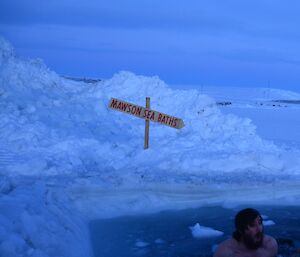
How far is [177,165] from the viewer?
9.70m

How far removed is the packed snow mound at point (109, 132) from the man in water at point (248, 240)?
553 cm

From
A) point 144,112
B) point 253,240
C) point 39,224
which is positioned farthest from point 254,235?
point 144,112

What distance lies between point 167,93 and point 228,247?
37.1 feet

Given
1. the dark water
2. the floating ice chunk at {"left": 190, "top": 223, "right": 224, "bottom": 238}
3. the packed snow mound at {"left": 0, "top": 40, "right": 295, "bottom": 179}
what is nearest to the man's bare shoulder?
the dark water

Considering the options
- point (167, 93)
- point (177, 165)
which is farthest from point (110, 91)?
point (177, 165)

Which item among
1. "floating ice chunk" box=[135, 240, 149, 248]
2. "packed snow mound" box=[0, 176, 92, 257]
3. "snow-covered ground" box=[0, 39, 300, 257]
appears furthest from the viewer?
"floating ice chunk" box=[135, 240, 149, 248]

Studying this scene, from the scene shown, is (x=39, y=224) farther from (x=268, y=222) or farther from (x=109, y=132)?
(x=109, y=132)

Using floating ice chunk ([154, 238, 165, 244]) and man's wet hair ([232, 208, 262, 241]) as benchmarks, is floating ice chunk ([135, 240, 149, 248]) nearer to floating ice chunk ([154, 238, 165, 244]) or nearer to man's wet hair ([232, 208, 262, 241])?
floating ice chunk ([154, 238, 165, 244])

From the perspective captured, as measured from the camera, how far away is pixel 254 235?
145 inches

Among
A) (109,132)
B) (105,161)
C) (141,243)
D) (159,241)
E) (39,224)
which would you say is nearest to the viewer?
(39,224)

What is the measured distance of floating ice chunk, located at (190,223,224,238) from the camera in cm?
668

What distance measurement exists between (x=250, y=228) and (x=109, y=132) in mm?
8650

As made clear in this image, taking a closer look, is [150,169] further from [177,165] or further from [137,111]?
[137,111]

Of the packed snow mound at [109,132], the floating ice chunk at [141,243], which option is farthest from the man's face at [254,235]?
the packed snow mound at [109,132]
